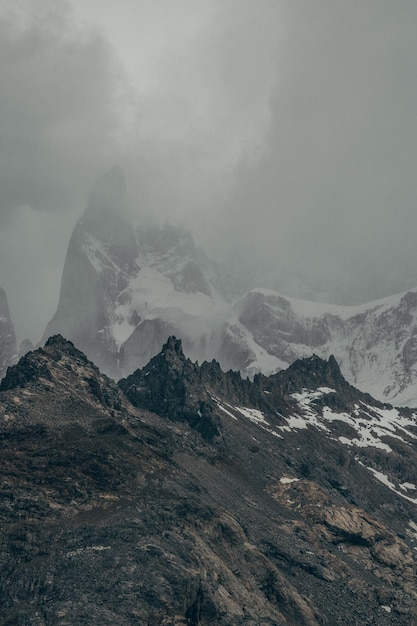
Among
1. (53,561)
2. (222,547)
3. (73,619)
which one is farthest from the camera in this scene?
(222,547)

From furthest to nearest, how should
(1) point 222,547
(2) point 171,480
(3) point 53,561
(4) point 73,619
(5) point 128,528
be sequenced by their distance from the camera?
(2) point 171,480
(1) point 222,547
(5) point 128,528
(3) point 53,561
(4) point 73,619

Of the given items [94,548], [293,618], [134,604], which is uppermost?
[94,548]

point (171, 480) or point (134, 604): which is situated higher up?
point (171, 480)

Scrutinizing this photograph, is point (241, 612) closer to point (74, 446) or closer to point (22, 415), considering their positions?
point (74, 446)

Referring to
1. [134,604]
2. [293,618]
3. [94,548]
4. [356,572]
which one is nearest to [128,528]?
[94,548]

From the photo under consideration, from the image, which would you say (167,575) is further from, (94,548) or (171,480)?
(171,480)

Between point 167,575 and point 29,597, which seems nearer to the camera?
point 29,597

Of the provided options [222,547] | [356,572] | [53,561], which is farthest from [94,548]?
[356,572]

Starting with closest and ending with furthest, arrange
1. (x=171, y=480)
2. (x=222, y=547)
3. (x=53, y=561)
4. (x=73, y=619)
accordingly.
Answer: (x=73, y=619) → (x=53, y=561) → (x=222, y=547) → (x=171, y=480)

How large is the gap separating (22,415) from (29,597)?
57.1 meters

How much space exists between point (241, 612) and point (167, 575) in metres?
14.1

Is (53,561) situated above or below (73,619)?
above

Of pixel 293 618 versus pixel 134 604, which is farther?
pixel 293 618

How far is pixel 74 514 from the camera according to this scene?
165 meters
